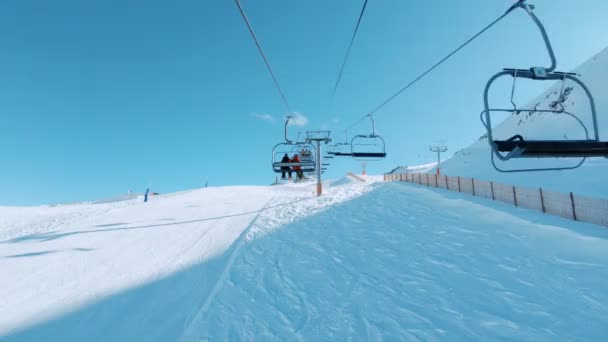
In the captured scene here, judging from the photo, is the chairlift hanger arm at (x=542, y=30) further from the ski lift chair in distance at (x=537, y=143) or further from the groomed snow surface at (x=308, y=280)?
the groomed snow surface at (x=308, y=280)

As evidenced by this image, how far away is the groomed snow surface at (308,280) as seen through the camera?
4598mm

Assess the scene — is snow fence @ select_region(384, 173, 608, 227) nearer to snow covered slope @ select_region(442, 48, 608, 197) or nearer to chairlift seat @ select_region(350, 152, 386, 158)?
snow covered slope @ select_region(442, 48, 608, 197)

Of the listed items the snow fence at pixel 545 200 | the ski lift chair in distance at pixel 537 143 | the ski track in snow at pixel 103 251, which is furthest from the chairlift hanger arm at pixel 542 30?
the snow fence at pixel 545 200

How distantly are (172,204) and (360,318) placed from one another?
1505cm

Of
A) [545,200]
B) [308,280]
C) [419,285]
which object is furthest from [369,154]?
[545,200]

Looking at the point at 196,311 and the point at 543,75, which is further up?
the point at 543,75

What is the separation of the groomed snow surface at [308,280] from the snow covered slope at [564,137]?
4.94 metres

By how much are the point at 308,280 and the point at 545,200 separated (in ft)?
43.1

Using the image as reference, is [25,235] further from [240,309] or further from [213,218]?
[240,309]

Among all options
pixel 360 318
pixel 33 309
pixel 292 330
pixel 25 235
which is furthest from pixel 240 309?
pixel 25 235

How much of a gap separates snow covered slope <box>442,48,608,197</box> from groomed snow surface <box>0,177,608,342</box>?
494 cm

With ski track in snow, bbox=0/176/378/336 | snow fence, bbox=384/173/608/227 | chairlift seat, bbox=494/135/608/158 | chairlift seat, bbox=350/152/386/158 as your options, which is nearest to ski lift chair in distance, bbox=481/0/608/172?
chairlift seat, bbox=494/135/608/158

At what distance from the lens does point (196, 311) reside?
504 centimetres

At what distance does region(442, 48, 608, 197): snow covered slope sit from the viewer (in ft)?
79.2
